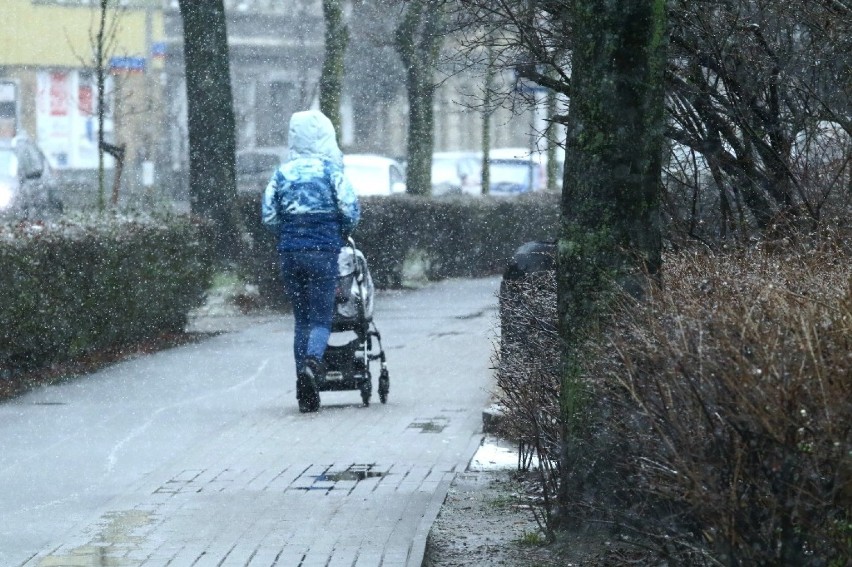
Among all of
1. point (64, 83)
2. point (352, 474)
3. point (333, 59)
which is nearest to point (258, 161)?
point (64, 83)

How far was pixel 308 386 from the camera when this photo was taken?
33.4ft

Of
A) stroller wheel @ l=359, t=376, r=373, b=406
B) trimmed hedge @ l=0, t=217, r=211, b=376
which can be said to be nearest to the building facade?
trimmed hedge @ l=0, t=217, r=211, b=376

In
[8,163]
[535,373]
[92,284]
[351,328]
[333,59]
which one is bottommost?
[351,328]

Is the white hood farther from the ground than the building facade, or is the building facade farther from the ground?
the building facade

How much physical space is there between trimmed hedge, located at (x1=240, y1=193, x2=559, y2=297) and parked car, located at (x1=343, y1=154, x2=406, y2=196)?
5.10 m

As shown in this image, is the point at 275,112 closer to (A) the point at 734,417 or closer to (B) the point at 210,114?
(B) the point at 210,114

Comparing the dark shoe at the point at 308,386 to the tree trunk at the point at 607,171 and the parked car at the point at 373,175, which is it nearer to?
the tree trunk at the point at 607,171

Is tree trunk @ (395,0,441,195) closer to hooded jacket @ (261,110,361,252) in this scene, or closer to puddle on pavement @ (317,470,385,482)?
hooded jacket @ (261,110,361,252)


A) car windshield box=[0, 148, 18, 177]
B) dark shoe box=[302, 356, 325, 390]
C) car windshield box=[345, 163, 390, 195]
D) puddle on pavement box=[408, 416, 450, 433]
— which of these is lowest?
puddle on pavement box=[408, 416, 450, 433]

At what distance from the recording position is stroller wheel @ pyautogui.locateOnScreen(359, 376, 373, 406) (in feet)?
34.3

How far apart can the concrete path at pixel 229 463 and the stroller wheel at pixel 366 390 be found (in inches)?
4.0

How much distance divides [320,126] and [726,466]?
6706 mm

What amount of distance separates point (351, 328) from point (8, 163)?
14.3 m

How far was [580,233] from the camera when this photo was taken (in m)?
5.82
